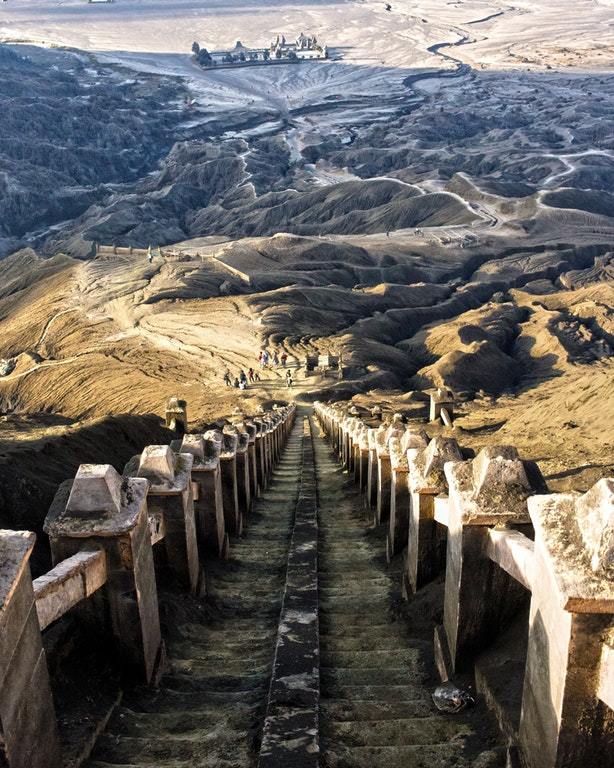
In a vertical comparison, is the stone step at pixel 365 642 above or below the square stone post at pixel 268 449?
above

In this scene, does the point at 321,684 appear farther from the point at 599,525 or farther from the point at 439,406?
the point at 439,406

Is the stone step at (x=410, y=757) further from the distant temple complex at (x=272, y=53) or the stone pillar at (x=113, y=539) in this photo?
the distant temple complex at (x=272, y=53)

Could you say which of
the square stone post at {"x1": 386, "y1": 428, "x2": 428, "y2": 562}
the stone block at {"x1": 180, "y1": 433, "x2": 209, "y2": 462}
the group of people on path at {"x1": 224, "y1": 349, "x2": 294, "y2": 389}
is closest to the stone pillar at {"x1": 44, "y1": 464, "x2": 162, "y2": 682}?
the stone block at {"x1": 180, "y1": 433, "x2": 209, "y2": 462}

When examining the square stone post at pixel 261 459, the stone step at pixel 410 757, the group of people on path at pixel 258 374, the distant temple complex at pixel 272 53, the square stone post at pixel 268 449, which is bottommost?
the group of people on path at pixel 258 374

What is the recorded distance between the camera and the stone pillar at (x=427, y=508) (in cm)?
528

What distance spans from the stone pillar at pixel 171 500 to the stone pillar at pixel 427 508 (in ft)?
6.02

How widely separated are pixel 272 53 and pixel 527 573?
205 metres

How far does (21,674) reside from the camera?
9.57ft

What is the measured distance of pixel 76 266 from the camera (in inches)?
2365

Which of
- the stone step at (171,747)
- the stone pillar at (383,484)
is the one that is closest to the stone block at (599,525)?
the stone step at (171,747)

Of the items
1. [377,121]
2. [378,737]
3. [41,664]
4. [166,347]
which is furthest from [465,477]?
[377,121]

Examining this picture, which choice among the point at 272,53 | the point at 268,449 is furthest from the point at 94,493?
the point at 272,53

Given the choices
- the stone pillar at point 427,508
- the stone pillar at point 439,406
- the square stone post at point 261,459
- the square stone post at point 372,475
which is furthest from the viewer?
the stone pillar at point 439,406

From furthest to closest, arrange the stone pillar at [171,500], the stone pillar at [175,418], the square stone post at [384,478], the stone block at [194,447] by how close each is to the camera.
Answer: the stone pillar at [175,418] → the square stone post at [384,478] → the stone block at [194,447] → the stone pillar at [171,500]
